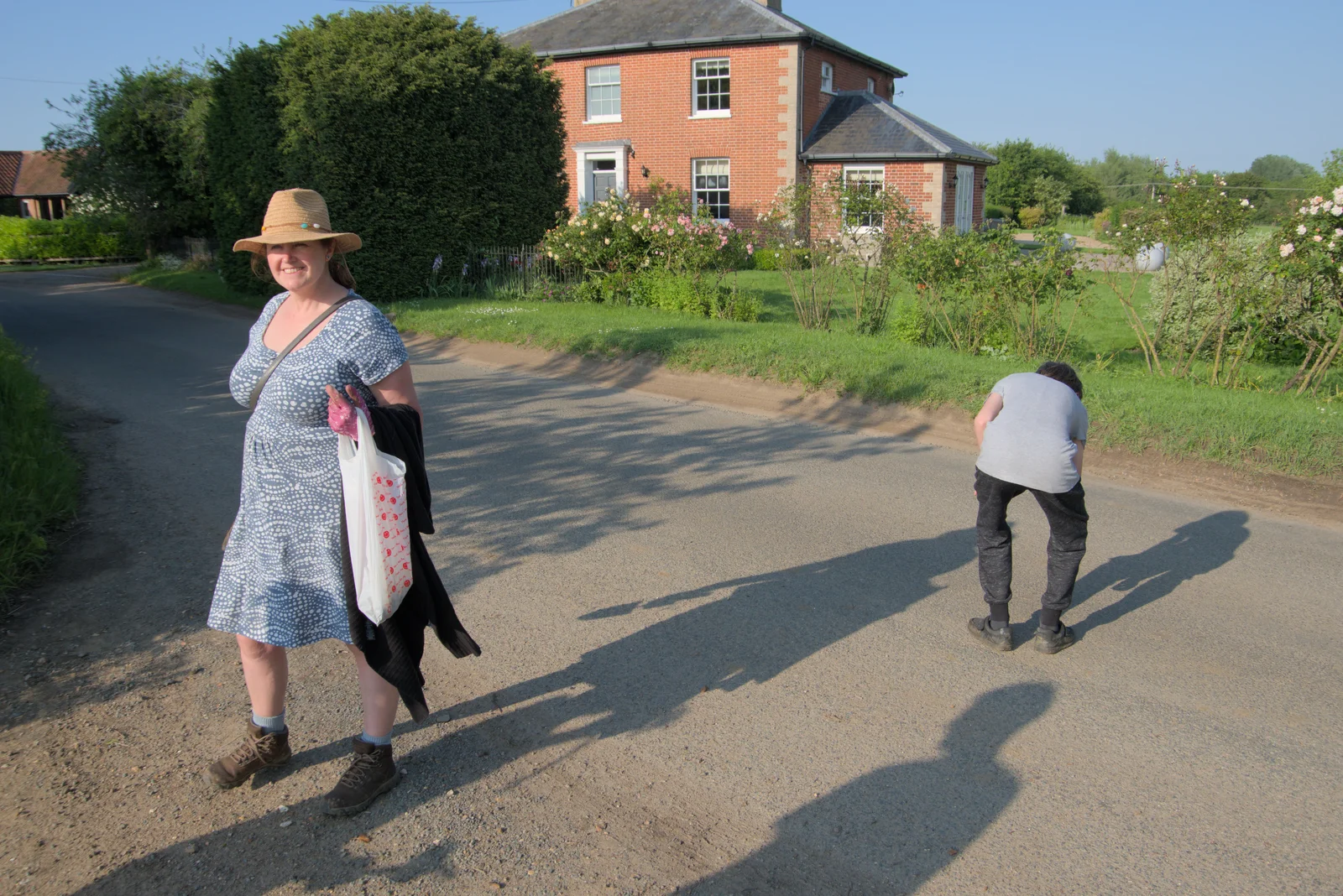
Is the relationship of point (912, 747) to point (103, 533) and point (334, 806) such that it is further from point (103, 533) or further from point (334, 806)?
point (103, 533)

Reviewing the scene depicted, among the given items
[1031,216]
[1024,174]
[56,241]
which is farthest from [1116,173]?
[56,241]

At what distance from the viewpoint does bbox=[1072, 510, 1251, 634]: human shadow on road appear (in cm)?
520

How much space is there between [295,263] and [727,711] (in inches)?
91.6

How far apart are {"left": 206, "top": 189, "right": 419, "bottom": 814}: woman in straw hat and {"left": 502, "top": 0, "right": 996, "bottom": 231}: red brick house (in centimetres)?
2576

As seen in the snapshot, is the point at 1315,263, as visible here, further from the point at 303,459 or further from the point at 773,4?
the point at 773,4

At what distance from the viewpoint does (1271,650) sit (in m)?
4.62

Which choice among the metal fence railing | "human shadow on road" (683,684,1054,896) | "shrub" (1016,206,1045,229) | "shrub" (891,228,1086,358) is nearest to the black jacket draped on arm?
"human shadow on road" (683,684,1054,896)

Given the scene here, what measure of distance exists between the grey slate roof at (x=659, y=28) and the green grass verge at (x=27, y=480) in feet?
73.0

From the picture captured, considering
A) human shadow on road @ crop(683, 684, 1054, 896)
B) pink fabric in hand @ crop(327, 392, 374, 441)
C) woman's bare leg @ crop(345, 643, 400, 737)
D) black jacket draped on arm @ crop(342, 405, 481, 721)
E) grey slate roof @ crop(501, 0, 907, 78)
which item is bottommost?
human shadow on road @ crop(683, 684, 1054, 896)

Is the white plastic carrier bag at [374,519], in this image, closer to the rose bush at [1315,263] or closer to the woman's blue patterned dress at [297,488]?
the woman's blue patterned dress at [297,488]

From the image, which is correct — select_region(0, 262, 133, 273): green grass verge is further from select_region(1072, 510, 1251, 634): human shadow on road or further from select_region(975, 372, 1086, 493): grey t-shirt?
select_region(975, 372, 1086, 493): grey t-shirt

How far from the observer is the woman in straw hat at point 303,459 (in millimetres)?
3223

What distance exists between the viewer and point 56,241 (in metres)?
42.4

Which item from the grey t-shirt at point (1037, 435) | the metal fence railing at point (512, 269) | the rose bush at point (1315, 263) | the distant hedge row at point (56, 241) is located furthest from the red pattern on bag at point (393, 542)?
the distant hedge row at point (56, 241)
